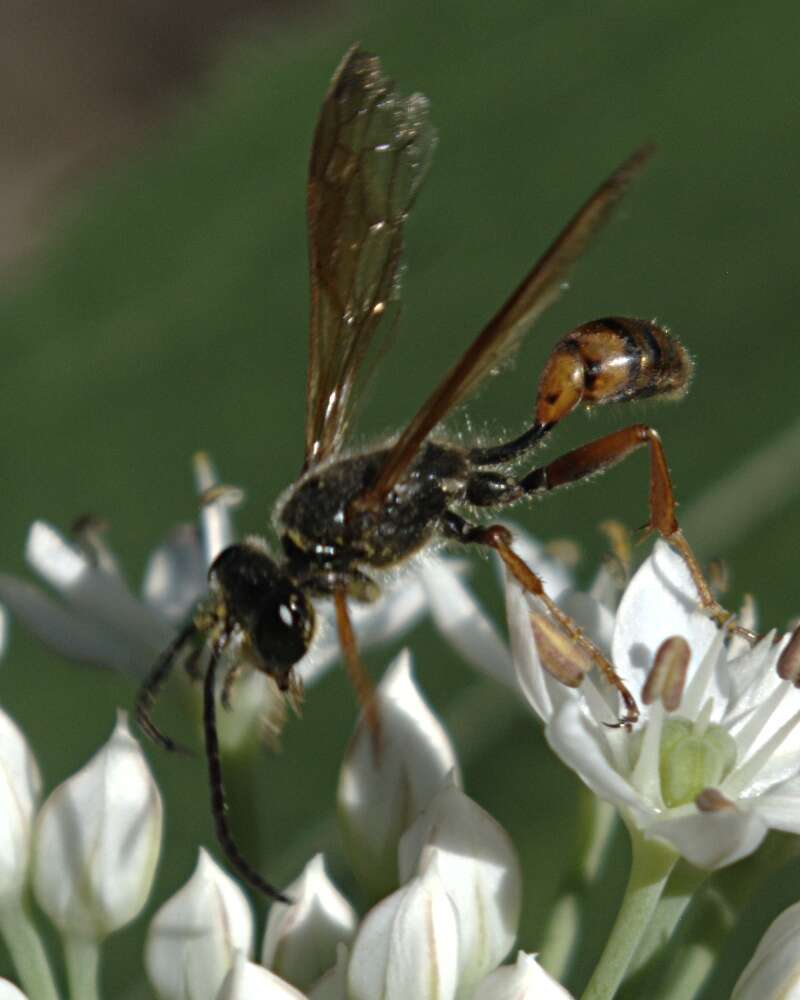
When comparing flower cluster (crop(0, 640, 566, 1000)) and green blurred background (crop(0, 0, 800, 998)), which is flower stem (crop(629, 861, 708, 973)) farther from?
green blurred background (crop(0, 0, 800, 998))

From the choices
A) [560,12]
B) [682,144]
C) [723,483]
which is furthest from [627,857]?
[560,12]

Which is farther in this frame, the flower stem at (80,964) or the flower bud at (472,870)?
the flower stem at (80,964)

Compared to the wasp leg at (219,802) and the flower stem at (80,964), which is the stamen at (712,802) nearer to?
the wasp leg at (219,802)

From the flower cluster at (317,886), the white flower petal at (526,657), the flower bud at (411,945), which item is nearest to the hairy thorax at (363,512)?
the flower cluster at (317,886)

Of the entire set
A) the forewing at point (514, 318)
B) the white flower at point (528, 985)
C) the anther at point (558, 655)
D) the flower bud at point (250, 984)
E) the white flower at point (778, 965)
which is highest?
the forewing at point (514, 318)

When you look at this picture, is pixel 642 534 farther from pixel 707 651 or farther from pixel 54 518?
pixel 54 518

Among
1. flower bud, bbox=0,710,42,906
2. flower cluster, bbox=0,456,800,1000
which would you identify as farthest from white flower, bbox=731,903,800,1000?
flower bud, bbox=0,710,42,906
